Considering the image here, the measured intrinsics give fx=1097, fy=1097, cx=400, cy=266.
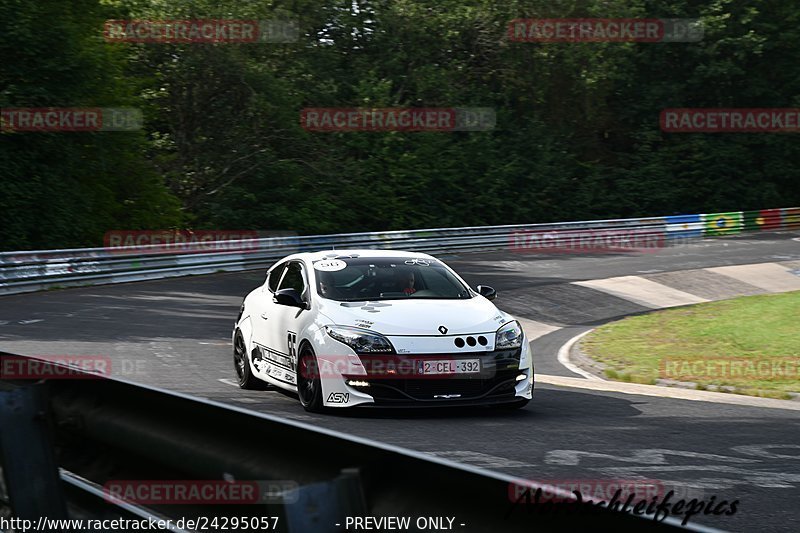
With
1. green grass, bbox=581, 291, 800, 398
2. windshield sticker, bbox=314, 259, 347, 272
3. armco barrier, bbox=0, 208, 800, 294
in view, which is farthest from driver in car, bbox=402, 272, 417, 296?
armco barrier, bbox=0, 208, 800, 294

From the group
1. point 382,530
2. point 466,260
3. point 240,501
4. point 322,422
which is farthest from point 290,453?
point 466,260

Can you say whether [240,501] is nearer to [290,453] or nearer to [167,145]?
[290,453]

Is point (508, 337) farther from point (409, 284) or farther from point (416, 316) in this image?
point (409, 284)

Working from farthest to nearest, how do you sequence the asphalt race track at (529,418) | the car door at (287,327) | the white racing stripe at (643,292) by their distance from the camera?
1. the white racing stripe at (643,292)
2. the car door at (287,327)
3. the asphalt race track at (529,418)

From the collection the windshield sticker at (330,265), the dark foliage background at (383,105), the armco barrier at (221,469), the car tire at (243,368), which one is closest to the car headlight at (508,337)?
the windshield sticker at (330,265)

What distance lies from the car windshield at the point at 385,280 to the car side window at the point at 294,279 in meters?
0.21

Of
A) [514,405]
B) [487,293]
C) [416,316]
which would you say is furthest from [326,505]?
[487,293]

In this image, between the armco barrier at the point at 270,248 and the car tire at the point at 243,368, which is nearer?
the car tire at the point at 243,368

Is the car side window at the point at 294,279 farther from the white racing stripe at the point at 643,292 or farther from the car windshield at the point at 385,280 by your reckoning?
the white racing stripe at the point at 643,292

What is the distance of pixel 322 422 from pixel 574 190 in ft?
132

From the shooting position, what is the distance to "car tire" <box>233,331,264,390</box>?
1187 centimetres

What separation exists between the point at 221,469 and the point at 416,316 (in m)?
6.00

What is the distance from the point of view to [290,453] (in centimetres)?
369

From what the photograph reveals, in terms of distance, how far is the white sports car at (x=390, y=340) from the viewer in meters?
9.66
